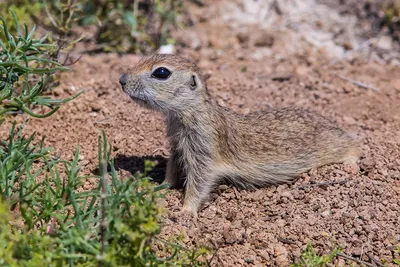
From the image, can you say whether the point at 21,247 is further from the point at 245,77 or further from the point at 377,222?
the point at 245,77

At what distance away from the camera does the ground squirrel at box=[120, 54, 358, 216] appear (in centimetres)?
601

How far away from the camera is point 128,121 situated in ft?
22.8

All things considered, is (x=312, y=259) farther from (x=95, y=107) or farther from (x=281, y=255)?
(x=95, y=107)

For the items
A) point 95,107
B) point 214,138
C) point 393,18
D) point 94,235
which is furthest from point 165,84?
point 393,18

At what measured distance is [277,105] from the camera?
7.78 metres

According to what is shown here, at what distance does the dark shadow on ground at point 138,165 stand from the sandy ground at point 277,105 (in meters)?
0.01

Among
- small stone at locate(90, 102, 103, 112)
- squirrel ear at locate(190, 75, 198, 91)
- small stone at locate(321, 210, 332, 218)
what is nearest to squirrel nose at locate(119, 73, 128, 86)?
squirrel ear at locate(190, 75, 198, 91)

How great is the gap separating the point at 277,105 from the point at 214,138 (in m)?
1.91

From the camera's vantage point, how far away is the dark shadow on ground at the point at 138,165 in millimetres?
6336

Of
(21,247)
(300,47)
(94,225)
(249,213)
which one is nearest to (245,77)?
(300,47)

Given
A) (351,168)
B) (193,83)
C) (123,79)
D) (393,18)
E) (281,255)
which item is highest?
(123,79)

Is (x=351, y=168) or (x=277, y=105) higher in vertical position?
(x=277, y=105)

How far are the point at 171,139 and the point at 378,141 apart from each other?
2.40 m

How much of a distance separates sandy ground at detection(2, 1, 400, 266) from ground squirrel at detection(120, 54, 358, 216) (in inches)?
6.7
